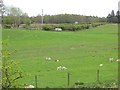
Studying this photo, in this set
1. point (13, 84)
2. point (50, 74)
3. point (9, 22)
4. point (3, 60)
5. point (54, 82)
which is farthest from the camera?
point (9, 22)

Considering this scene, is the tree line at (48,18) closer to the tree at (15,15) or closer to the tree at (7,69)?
the tree at (15,15)

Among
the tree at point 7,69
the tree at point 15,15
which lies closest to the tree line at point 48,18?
the tree at point 15,15

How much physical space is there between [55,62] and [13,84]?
740 inches

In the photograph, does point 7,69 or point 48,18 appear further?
point 48,18

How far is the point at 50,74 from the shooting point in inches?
A: 1050

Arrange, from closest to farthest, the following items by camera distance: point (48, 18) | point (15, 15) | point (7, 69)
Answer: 1. point (7, 69)
2. point (15, 15)
3. point (48, 18)

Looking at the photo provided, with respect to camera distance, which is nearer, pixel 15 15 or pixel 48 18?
pixel 15 15

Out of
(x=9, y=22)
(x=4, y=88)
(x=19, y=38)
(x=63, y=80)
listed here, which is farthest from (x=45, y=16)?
(x=4, y=88)

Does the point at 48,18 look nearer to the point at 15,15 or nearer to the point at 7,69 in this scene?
the point at 15,15

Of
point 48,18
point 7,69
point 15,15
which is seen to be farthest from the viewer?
point 48,18

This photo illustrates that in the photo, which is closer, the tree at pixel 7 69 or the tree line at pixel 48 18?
the tree at pixel 7 69

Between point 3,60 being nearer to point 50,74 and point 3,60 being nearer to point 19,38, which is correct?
point 50,74

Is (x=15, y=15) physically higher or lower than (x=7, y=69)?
higher

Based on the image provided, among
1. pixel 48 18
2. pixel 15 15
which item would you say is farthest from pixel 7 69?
pixel 48 18
